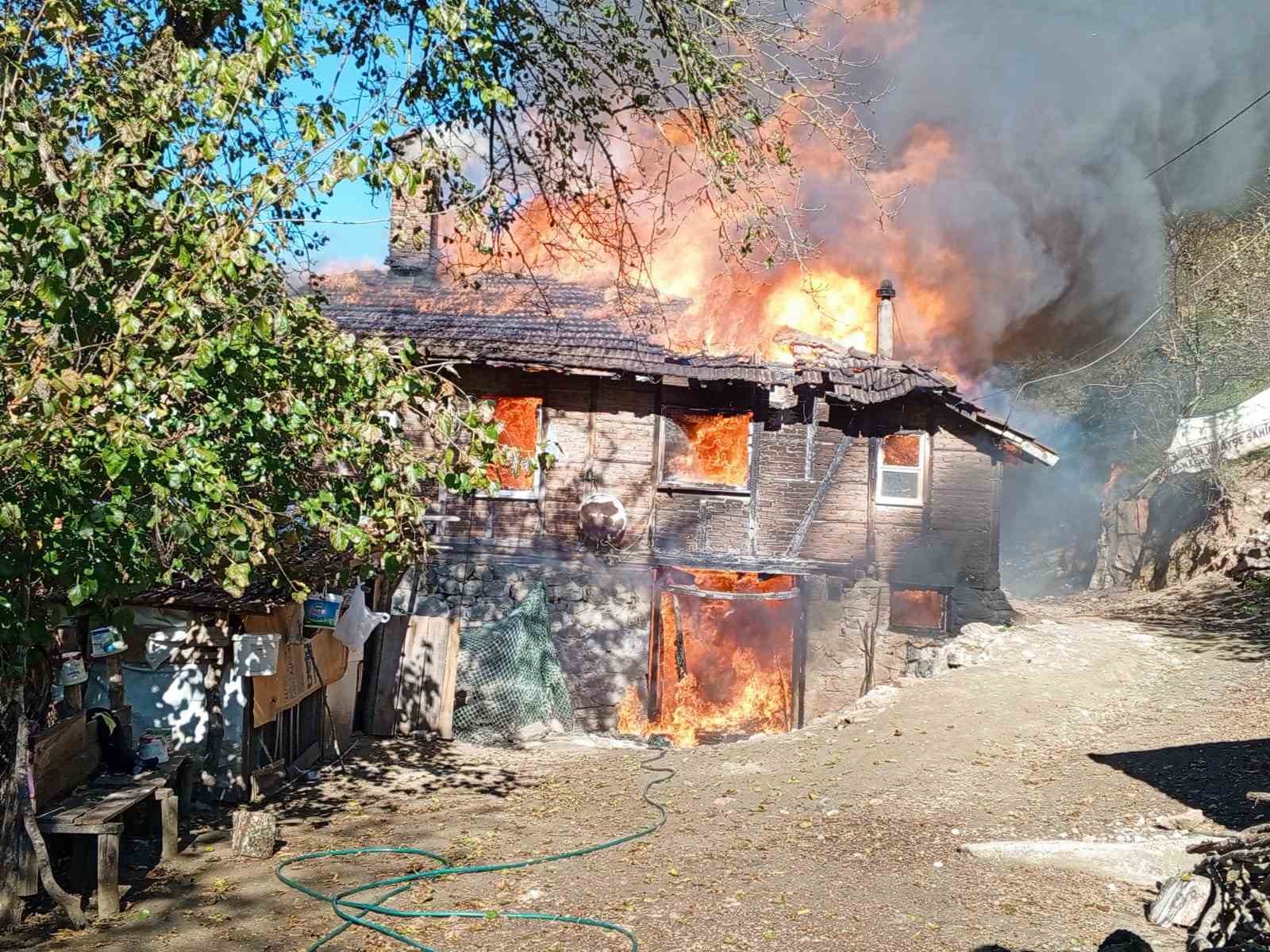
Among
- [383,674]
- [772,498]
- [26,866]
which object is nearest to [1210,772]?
[772,498]

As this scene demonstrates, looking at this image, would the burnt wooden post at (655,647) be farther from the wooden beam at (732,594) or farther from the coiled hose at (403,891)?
the coiled hose at (403,891)

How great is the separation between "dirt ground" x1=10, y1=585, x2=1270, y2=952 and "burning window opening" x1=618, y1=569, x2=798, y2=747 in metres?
3.22

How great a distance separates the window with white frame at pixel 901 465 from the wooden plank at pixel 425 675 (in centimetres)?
862

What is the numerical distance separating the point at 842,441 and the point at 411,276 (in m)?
9.75

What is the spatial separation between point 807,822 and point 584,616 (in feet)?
27.5

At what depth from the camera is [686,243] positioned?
77.2 ft

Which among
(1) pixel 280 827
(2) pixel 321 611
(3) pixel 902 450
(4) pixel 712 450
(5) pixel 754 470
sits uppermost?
(3) pixel 902 450

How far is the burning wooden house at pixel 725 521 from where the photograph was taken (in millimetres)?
18031

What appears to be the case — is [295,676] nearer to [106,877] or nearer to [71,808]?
[71,808]

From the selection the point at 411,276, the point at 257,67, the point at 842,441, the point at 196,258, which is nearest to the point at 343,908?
the point at 196,258

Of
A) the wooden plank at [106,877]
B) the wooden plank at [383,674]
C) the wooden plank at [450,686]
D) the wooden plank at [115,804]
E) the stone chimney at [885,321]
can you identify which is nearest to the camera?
the wooden plank at [106,877]

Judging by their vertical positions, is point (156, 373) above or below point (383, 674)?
above

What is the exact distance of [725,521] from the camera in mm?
18406

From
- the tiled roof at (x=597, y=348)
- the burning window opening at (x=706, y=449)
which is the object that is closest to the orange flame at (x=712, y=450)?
the burning window opening at (x=706, y=449)
